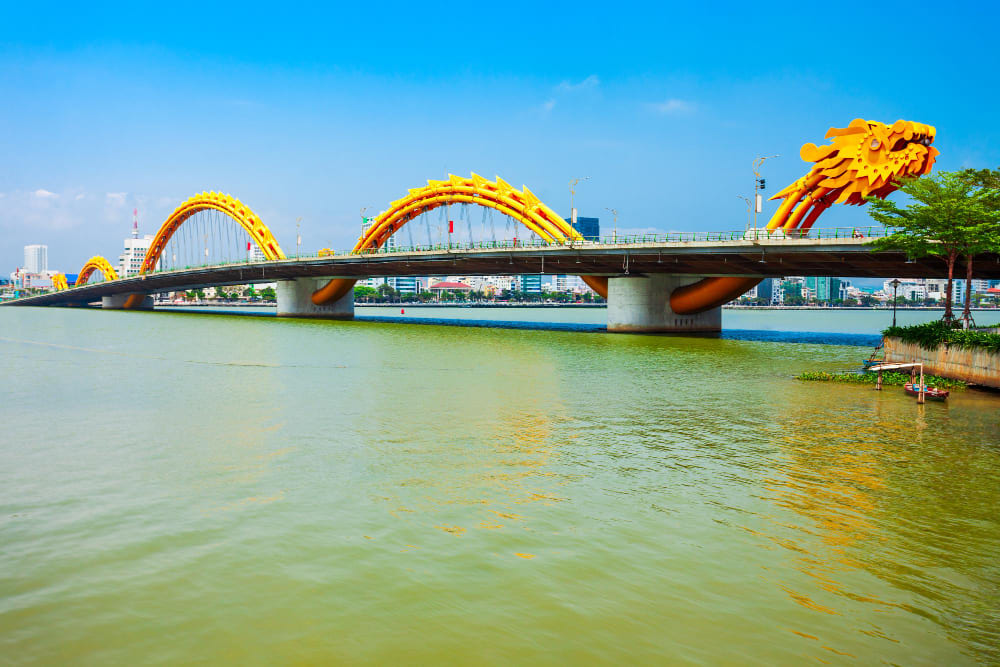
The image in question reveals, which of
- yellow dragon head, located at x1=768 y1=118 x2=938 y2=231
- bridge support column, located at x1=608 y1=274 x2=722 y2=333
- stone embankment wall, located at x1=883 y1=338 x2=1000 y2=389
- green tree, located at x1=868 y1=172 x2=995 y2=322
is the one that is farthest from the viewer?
bridge support column, located at x1=608 y1=274 x2=722 y2=333

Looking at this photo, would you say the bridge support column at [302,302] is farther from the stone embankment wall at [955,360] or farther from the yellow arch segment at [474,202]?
the stone embankment wall at [955,360]

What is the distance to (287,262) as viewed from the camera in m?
112

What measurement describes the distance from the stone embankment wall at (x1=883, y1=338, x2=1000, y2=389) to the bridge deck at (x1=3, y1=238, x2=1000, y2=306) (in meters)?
17.2

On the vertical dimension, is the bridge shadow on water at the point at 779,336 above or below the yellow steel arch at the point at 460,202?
below

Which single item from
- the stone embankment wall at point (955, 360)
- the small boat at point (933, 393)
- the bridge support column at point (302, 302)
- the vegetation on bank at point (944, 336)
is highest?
the bridge support column at point (302, 302)

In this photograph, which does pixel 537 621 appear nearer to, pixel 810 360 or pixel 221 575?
pixel 221 575

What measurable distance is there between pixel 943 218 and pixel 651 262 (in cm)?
3164

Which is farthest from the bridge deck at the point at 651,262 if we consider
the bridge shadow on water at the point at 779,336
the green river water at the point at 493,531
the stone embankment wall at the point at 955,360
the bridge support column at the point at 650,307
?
the green river water at the point at 493,531

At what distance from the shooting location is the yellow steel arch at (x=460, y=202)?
9212 cm

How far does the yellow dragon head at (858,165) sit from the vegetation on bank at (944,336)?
23.4 metres

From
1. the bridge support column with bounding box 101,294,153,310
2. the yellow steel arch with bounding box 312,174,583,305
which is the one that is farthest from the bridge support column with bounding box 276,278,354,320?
the bridge support column with bounding box 101,294,153,310

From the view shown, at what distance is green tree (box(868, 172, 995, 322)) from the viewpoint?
136 ft

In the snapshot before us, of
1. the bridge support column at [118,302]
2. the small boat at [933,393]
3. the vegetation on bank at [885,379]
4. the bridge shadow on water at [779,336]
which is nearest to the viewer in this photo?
the small boat at [933,393]

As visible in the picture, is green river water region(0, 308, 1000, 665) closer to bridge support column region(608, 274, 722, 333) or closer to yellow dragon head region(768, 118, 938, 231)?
yellow dragon head region(768, 118, 938, 231)
